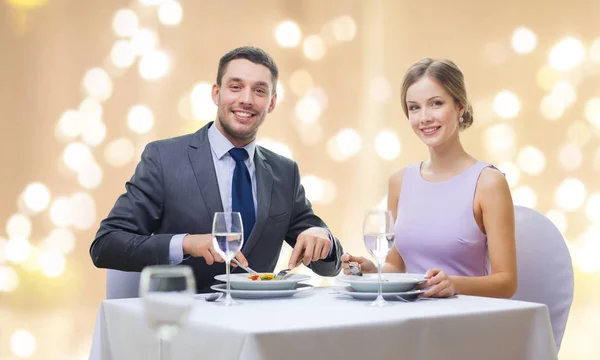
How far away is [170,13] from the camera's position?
3.21m

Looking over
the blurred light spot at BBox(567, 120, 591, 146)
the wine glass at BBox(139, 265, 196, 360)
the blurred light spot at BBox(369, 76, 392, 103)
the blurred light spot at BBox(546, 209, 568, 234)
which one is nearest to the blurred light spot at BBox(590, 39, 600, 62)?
the blurred light spot at BBox(567, 120, 591, 146)

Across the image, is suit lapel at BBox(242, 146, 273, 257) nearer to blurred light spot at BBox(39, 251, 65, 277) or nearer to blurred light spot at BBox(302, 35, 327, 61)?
blurred light spot at BBox(39, 251, 65, 277)

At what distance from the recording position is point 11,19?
2.91m

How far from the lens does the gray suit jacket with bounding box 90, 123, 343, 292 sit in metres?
1.86

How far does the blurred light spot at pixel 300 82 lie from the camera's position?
3.53 meters

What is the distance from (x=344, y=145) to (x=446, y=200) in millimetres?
1762

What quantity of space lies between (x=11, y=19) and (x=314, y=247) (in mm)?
1882

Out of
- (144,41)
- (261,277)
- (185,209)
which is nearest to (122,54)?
(144,41)

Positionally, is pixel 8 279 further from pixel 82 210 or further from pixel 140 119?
pixel 140 119

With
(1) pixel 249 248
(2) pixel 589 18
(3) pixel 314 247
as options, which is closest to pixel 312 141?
(2) pixel 589 18

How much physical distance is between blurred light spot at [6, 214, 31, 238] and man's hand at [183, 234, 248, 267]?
1496 millimetres

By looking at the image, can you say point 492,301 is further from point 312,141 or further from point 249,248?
point 312,141

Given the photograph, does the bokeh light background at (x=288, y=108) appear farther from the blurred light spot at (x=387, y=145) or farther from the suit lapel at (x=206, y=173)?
the suit lapel at (x=206, y=173)

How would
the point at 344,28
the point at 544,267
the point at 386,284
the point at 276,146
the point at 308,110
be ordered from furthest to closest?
the point at 344,28 → the point at 308,110 → the point at 276,146 → the point at 544,267 → the point at 386,284
